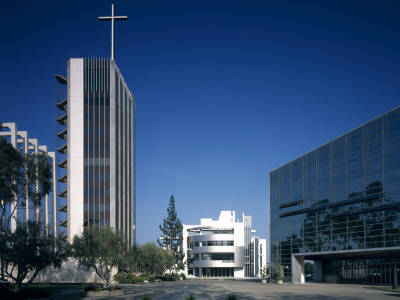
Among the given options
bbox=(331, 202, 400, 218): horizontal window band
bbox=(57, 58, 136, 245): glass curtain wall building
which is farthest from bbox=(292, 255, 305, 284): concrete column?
bbox=(57, 58, 136, 245): glass curtain wall building

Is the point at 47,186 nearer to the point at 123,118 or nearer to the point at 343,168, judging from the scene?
the point at 343,168

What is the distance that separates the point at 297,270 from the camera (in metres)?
73.1

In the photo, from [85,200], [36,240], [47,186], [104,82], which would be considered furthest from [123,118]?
[36,240]

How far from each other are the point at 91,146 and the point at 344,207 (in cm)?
4387

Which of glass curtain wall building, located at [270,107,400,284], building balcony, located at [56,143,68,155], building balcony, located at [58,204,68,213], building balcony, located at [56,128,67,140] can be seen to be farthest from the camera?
building balcony, located at [56,128,67,140]

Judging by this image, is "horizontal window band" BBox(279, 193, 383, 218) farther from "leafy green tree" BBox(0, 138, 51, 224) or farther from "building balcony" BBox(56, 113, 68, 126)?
"building balcony" BBox(56, 113, 68, 126)

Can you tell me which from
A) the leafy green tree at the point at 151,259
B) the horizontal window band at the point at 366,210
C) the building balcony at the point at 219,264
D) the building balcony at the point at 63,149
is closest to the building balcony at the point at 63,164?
the building balcony at the point at 63,149

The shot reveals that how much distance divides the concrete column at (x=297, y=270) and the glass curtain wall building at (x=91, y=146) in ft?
102

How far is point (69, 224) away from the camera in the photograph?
3024 inches

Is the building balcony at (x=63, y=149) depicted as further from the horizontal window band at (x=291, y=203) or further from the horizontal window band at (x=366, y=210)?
the horizontal window band at (x=366, y=210)

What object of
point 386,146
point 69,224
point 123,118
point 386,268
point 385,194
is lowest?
point 386,268

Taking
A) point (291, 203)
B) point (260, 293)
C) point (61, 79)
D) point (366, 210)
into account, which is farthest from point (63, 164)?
point (366, 210)

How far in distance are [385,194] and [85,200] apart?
1917 inches

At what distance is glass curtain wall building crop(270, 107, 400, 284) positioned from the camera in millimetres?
54062
